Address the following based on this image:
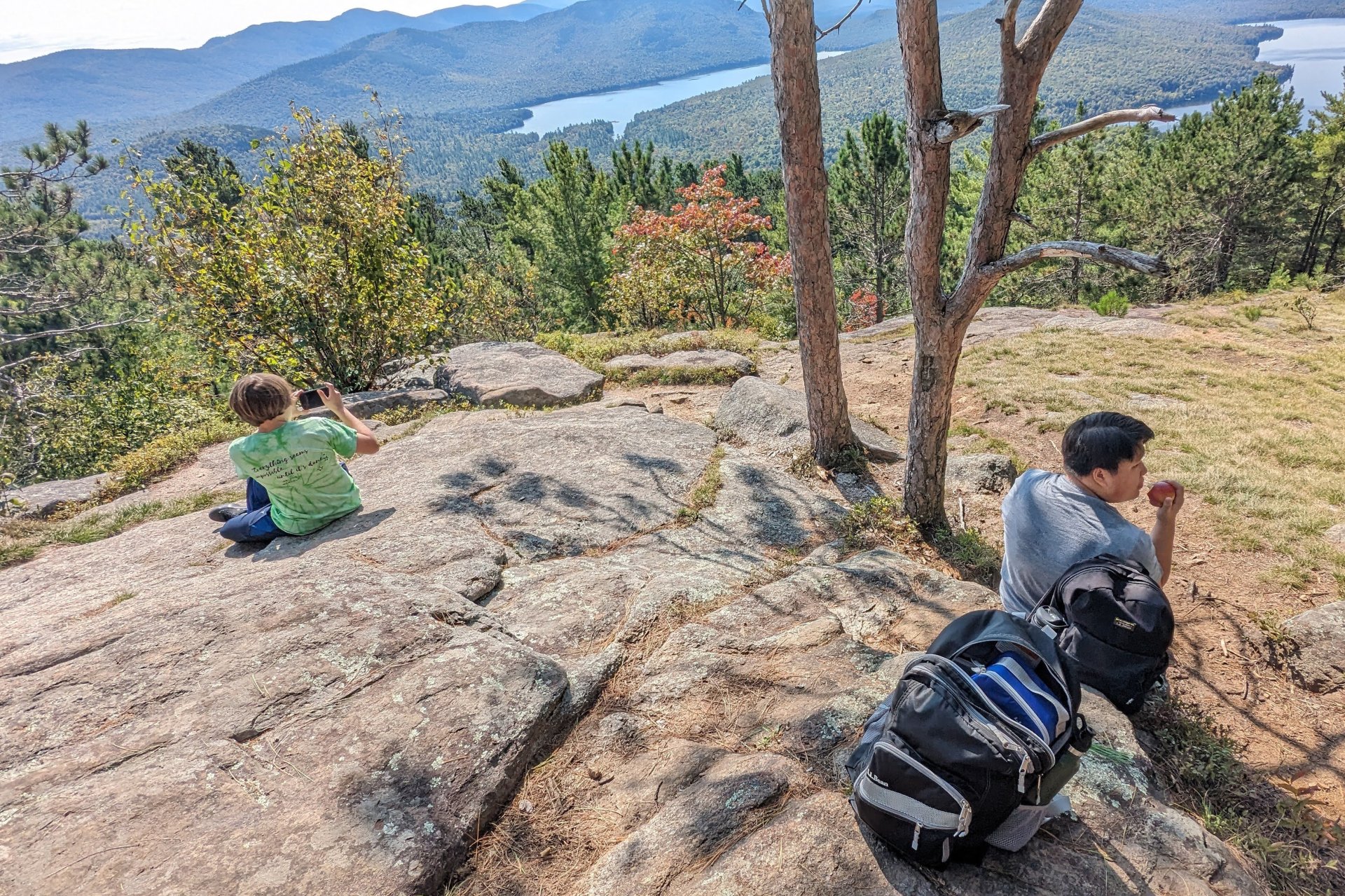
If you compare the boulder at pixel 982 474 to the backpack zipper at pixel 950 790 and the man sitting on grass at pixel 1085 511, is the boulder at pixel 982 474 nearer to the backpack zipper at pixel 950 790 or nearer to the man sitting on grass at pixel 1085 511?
the man sitting on grass at pixel 1085 511

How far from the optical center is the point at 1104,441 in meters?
3.10

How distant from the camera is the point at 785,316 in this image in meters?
29.5

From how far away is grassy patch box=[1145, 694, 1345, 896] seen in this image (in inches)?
107

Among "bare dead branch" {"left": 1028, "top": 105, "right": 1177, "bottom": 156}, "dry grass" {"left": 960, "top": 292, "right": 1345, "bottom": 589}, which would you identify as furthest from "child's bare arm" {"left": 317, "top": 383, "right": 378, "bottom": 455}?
"dry grass" {"left": 960, "top": 292, "right": 1345, "bottom": 589}

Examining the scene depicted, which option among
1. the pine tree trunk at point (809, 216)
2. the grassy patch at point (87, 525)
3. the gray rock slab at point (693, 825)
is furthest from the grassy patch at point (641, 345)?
the gray rock slab at point (693, 825)

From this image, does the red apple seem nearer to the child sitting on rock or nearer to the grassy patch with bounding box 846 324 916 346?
the child sitting on rock

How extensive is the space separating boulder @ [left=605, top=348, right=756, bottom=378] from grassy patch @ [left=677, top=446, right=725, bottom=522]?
3.79m

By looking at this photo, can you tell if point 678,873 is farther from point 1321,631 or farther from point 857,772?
point 1321,631

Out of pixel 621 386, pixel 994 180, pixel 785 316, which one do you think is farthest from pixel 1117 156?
pixel 994 180

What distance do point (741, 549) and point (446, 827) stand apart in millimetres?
3279

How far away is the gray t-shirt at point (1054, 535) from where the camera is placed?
121 inches

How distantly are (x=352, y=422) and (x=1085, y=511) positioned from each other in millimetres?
5238

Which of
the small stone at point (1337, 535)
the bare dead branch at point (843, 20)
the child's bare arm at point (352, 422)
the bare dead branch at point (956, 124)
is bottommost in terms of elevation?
the small stone at point (1337, 535)

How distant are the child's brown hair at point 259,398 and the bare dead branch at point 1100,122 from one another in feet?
16.8
